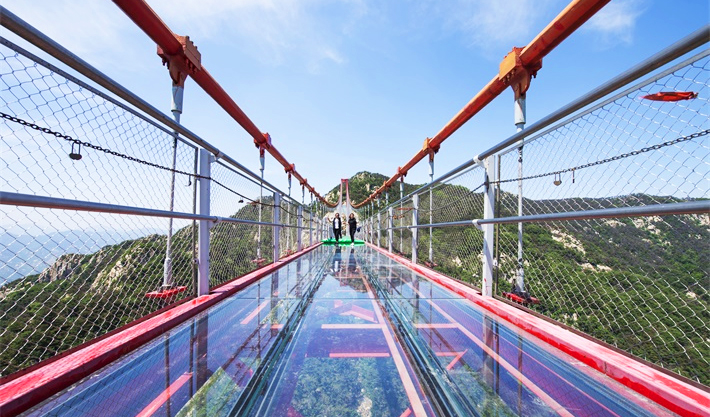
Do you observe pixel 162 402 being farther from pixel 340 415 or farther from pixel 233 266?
pixel 233 266

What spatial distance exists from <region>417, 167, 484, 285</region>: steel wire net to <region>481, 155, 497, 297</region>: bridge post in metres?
0.13

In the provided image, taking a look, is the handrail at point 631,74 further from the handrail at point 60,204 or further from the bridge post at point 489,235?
the handrail at point 60,204

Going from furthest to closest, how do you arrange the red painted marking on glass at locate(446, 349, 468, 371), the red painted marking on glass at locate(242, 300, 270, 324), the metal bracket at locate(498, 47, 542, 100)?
the metal bracket at locate(498, 47, 542, 100), the red painted marking on glass at locate(242, 300, 270, 324), the red painted marking on glass at locate(446, 349, 468, 371)

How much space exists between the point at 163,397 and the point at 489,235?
7.96ft

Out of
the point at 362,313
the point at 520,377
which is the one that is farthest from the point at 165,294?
the point at 520,377

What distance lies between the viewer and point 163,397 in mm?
1114

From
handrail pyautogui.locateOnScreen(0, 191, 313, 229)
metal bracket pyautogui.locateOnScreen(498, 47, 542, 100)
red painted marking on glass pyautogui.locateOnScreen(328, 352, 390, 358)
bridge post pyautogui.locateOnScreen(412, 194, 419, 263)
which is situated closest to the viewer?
handrail pyautogui.locateOnScreen(0, 191, 313, 229)

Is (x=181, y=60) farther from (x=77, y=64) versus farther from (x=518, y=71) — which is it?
(x=518, y=71)

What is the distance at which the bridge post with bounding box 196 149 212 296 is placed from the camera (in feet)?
8.08

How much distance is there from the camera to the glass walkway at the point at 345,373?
1.07 m

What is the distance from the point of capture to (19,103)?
1.36 m

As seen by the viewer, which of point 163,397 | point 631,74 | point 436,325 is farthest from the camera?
point 436,325

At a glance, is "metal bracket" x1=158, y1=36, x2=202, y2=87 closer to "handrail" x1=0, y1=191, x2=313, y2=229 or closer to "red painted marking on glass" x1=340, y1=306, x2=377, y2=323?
"handrail" x1=0, y1=191, x2=313, y2=229

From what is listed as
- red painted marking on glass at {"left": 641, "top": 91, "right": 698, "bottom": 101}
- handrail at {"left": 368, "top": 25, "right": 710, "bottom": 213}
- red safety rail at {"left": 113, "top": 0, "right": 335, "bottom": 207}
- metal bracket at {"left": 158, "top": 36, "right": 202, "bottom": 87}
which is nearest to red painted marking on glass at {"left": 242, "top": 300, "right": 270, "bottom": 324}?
handrail at {"left": 368, "top": 25, "right": 710, "bottom": 213}
